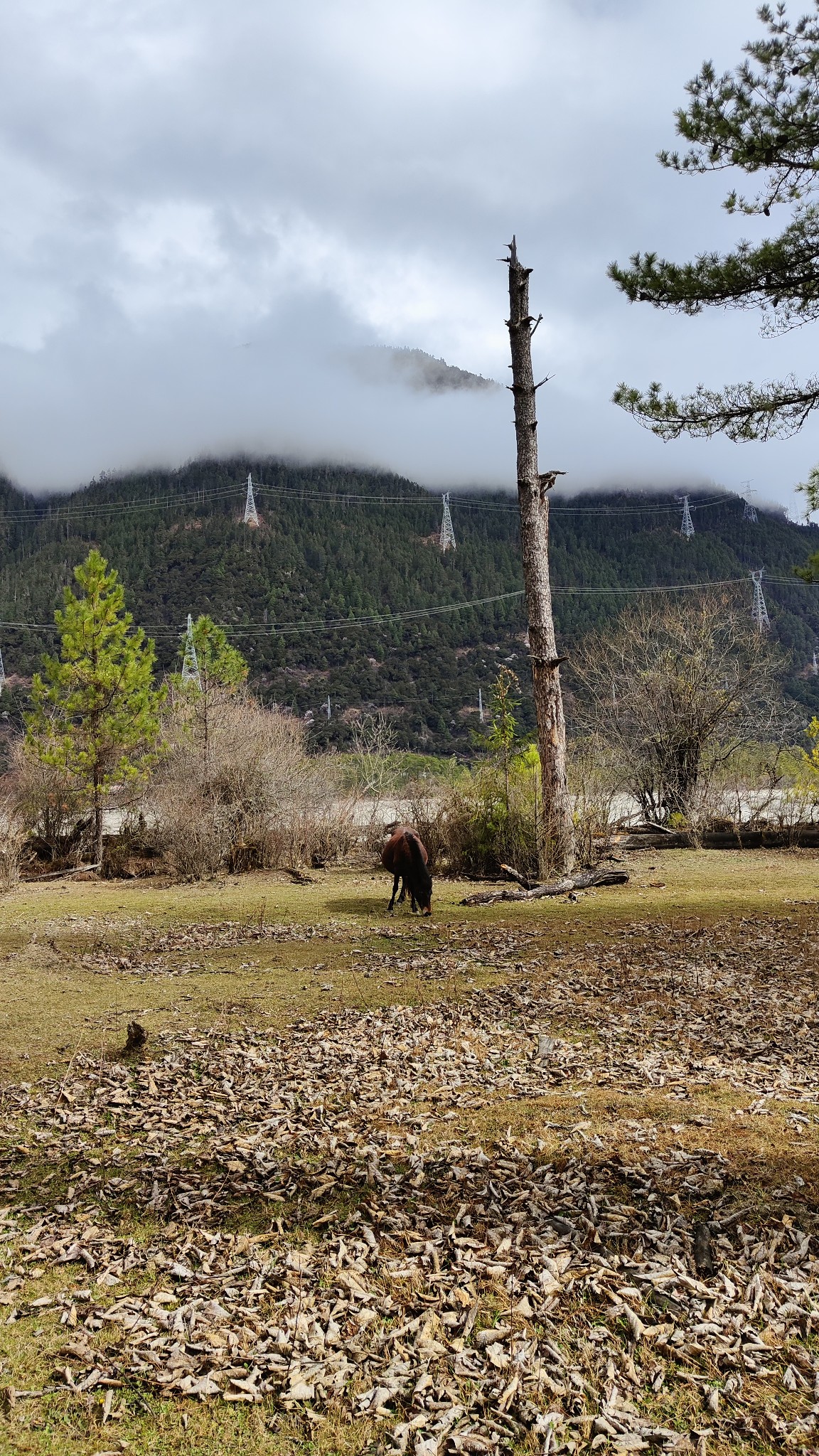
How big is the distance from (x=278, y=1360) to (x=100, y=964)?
6206 mm

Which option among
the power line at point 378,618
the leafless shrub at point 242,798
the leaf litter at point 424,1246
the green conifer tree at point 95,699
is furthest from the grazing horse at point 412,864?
the power line at point 378,618

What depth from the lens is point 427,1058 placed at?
5.62m

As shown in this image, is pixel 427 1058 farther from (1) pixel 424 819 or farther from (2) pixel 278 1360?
(1) pixel 424 819

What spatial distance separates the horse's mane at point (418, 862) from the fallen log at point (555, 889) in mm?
905

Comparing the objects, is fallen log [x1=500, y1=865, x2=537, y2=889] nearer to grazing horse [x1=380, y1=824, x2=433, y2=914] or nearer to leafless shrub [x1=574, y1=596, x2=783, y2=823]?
grazing horse [x1=380, y1=824, x2=433, y2=914]

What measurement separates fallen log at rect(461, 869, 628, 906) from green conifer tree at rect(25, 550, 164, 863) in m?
10.8

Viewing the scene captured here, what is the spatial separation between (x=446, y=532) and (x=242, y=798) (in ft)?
176

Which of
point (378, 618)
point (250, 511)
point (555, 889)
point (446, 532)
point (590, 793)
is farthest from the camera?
point (446, 532)

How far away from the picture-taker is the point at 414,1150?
4297mm

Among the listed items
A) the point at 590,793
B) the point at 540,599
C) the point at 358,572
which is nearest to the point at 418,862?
the point at 540,599

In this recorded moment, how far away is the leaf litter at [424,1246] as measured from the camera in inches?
108

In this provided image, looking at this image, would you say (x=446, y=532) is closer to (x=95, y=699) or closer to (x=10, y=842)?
(x=95, y=699)

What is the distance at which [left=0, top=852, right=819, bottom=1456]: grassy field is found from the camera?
271 centimetres

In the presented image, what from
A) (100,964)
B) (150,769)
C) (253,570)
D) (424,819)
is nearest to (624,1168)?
(100,964)
